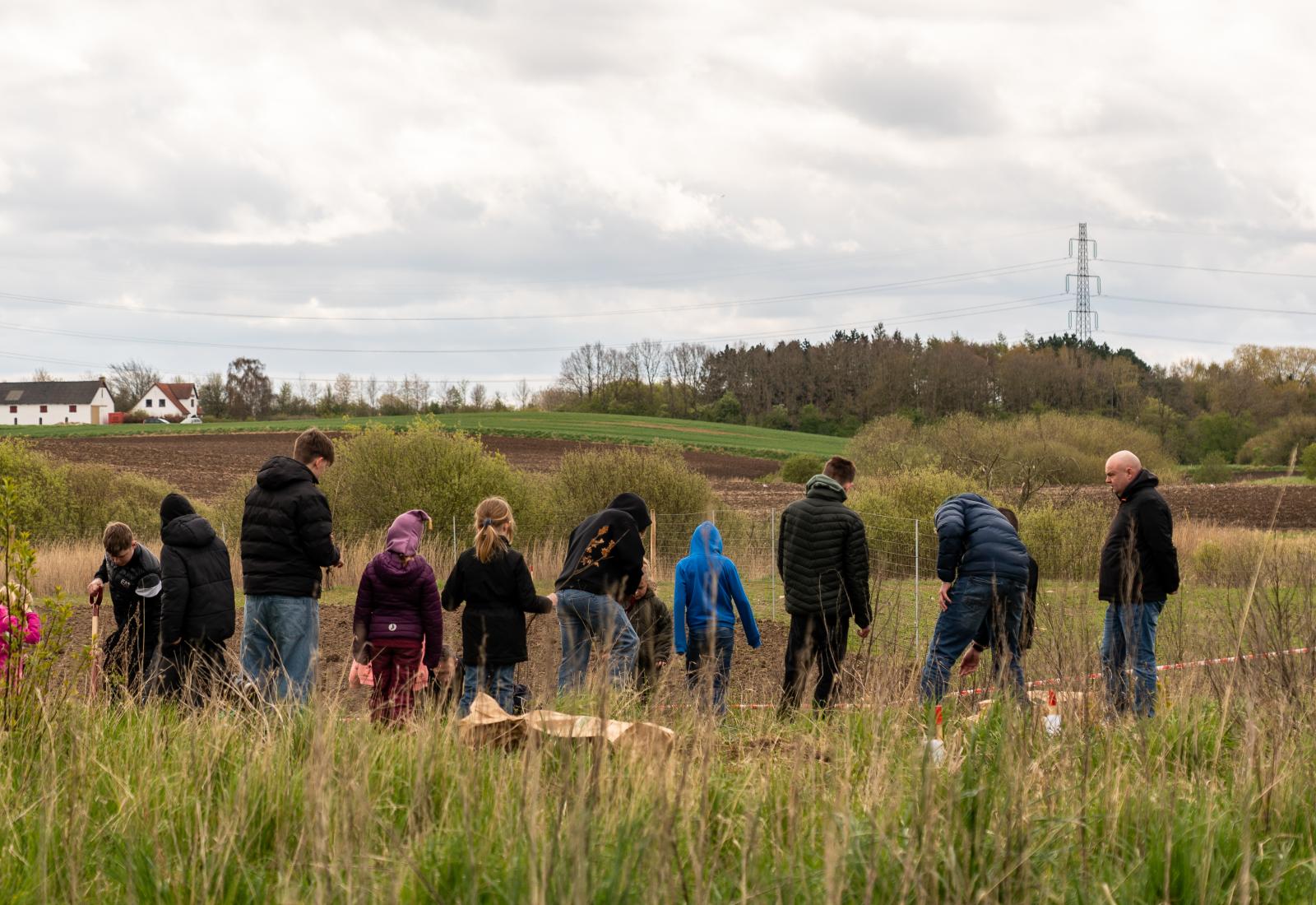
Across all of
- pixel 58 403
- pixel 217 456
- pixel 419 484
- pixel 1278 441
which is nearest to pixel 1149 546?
pixel 419 484

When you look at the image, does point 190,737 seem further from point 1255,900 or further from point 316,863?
point 1255,900

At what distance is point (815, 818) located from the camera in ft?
12.8

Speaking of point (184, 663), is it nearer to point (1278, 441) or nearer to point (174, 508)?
point (174, 508)

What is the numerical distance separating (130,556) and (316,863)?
5.24 metres

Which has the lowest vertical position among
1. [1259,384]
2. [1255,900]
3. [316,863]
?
[1255,900]

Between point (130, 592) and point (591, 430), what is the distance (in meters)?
68.5

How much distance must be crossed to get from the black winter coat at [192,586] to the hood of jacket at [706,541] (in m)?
2.74

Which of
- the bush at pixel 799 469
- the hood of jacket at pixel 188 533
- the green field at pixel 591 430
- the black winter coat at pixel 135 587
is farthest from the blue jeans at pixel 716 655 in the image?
the green field at pixel 591 430

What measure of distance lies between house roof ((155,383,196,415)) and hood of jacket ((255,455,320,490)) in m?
106

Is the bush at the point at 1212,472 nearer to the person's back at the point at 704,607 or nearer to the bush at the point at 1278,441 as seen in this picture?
the bush at the point at 1278,441

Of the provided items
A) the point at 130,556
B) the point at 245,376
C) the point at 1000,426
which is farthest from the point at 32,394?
the point at 130,556

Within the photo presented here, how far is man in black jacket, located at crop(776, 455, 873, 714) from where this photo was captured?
25.2 ft

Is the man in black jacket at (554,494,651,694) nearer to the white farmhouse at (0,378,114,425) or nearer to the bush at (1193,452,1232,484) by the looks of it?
the bush at (1193,452,1232,484)

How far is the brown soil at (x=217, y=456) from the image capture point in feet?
158
